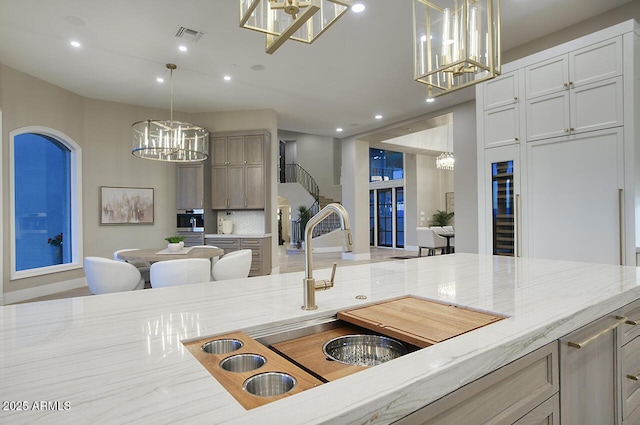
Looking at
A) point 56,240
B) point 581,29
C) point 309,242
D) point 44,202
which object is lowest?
point 56,240

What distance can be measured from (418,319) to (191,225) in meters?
6.39

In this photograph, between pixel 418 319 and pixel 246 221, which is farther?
pixel 246 221

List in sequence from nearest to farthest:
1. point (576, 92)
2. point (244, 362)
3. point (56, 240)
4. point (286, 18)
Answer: point (244, 362), point (286, 18), point (576, 92), point (56, 240)

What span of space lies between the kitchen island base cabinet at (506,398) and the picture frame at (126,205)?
22.7 ft

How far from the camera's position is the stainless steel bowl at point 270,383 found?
0.74 metres

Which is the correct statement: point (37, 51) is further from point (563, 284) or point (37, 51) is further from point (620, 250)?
point (620, 250)

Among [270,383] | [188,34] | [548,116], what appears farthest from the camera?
[188,34]

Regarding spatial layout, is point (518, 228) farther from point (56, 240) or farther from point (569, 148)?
point (56, 240)

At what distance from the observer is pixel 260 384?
2.46 feet

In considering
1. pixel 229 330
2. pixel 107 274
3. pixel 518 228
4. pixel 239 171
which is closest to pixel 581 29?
pixel 518 228

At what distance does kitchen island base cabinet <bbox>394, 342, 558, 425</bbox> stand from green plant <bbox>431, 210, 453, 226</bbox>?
36.0 ft

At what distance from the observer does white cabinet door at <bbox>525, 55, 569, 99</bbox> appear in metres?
3.19

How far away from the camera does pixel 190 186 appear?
6.86 m

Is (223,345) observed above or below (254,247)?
above
